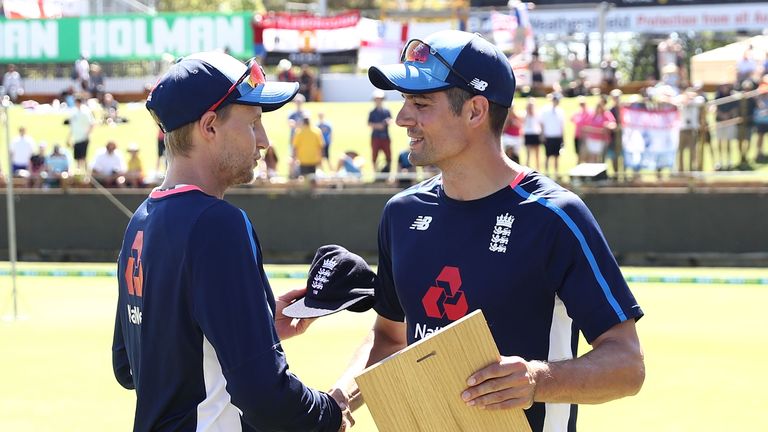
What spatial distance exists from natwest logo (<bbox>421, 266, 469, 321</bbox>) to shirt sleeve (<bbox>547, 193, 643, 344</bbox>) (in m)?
0.32

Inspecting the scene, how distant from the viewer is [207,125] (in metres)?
3.50

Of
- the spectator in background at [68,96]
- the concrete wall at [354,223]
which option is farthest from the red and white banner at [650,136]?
the spectator in background at [68,96]

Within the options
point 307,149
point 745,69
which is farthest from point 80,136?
point 745,69

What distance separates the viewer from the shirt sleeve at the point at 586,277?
340cm

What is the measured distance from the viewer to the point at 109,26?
37.2 m

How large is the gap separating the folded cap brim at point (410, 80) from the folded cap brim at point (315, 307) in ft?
2.60

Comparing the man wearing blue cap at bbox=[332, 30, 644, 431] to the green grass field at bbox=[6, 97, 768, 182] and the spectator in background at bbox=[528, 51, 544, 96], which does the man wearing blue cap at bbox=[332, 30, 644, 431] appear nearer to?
the green grass field at bbox=[6, 97, 768, 182]

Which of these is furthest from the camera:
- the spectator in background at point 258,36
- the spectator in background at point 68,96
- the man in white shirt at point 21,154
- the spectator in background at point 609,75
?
the spectator in background at point 258,36

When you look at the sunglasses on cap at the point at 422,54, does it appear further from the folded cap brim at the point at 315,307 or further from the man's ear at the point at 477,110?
the folded cap brim at the point at 315,307

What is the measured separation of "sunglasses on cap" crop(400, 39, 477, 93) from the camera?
3665 millimetres

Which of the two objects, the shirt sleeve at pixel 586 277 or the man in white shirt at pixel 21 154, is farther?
the man in white shirt at pixel 21 154

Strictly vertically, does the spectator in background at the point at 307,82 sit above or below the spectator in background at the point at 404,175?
above

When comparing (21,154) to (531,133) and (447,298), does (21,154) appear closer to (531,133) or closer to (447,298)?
(531,133)

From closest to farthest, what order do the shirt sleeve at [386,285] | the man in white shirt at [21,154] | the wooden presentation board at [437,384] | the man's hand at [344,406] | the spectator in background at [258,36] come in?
the wooden presentation board at [437,384]
the man's hand at [344,406]
the shirt sleeve at [386,285]
the man in white shirt at [21,154]
the spectator in background at [258,36]
